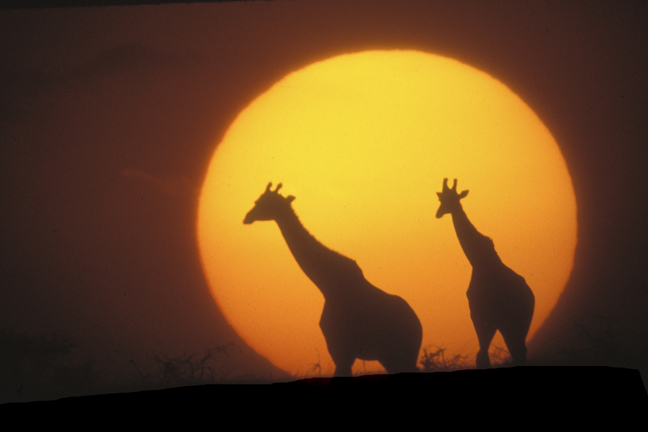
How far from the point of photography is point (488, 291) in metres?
2.35

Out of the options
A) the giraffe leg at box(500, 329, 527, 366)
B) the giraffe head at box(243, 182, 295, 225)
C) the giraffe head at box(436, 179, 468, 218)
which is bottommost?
the giraffe leg at box(500, 329, 527, 366)

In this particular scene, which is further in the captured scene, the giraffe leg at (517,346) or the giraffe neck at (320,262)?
the giraffe leg at (517,346)

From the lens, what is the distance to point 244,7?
8.02 feet

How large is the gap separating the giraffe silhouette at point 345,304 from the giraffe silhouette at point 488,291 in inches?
16.7

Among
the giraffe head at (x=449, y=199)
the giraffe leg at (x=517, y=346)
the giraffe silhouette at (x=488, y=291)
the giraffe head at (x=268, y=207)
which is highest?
the giraffe head at (x=268, y=207)

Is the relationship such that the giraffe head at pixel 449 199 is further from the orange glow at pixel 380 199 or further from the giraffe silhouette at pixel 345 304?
the giraffe silhouette at pixel 345 304

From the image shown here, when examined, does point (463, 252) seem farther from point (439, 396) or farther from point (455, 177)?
point (439, 396)

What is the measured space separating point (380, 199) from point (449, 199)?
0.42 m

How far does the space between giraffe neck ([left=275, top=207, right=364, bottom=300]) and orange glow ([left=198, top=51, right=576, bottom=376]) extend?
104mm

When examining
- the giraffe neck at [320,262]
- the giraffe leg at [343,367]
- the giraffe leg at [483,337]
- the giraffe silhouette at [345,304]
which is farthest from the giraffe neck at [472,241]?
the giraffe leg at [343,367]

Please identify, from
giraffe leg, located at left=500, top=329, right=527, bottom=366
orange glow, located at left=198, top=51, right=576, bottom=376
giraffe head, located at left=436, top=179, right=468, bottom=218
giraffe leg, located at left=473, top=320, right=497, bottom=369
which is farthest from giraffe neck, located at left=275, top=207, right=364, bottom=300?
giraffe leg, located at left=500, top=329, right=527, bottom=366

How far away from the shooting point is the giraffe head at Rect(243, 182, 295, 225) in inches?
90.5

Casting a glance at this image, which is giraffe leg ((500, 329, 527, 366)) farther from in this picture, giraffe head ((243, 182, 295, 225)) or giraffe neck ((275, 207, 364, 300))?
giraffe head ((243, 182, 295, 225))

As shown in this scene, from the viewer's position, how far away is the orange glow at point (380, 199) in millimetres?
2383
